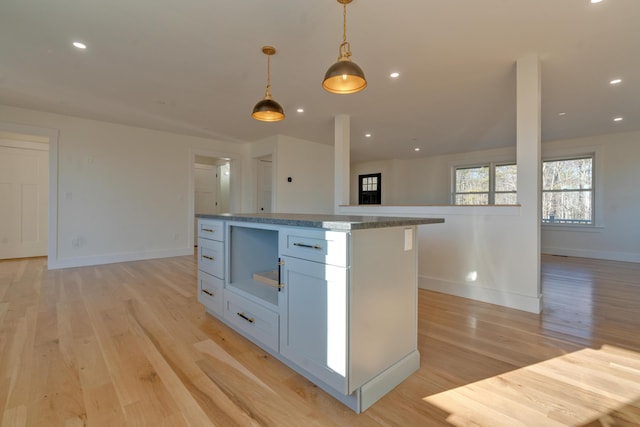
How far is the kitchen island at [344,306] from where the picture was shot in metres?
1.38

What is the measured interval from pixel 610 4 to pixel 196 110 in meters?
4.60

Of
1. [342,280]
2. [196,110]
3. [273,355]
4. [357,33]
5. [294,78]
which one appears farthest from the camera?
[196,110]

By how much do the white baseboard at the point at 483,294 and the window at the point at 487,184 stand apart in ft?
14.6

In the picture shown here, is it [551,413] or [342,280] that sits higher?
[342,280]

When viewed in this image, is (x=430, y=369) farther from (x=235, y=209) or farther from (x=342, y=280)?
(x=235, y=209)

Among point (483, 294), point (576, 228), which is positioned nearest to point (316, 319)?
point (483, 294)

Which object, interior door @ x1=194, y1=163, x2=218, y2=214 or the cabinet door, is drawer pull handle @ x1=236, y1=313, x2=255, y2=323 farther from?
interior door @ x1=194, y1=163, x2=218, y2=214

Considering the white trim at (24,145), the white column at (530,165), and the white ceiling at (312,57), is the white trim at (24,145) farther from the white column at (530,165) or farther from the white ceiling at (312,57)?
the white column at (530,165)

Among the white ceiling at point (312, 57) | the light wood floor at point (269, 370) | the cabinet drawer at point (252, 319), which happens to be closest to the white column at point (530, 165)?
the white ceiling at point (312, 57)

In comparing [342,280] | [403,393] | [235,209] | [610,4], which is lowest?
[403,393]

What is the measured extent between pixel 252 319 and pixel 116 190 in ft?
15.2

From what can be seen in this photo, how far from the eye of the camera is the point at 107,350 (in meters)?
1.98

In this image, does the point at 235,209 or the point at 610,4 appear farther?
the point at 235,209

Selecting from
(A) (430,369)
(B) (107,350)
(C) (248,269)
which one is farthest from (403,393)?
(B) (107,350)
